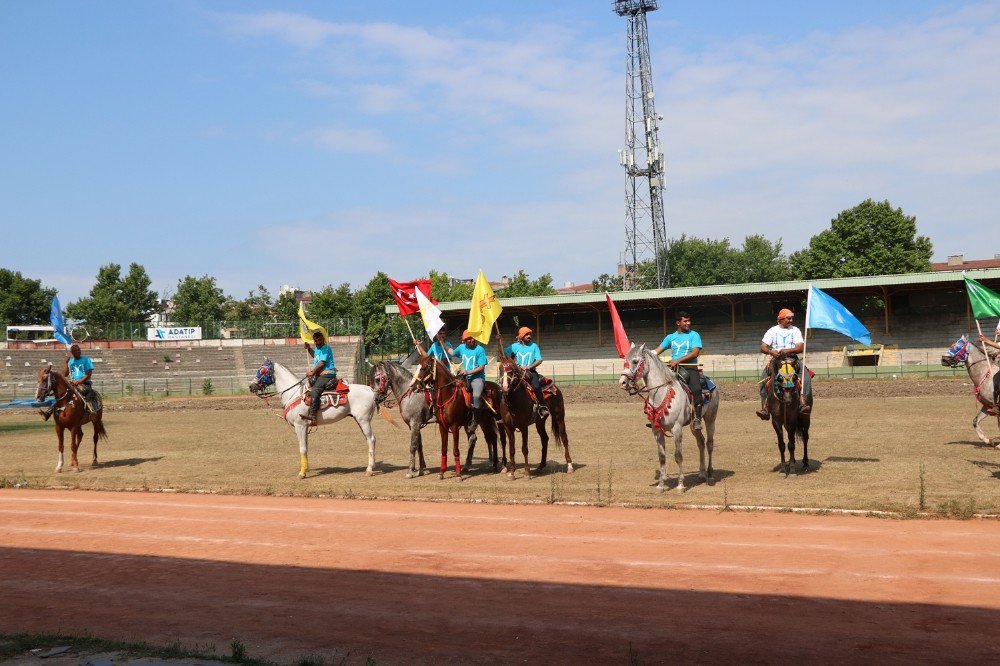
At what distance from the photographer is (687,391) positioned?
48.4ft

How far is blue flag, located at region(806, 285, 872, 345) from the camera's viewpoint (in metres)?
15.8

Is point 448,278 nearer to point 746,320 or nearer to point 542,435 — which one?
point 746,320

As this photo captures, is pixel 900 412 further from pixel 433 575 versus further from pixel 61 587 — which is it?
pixel 61 587

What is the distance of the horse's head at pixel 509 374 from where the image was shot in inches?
621

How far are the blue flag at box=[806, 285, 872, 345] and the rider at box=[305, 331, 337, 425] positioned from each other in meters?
9.50

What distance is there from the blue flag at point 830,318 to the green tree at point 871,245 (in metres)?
69.0

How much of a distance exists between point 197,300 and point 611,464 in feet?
285

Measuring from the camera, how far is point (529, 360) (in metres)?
16.7

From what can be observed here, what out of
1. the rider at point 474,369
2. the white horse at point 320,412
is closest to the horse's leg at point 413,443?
the white horse at point 320,412

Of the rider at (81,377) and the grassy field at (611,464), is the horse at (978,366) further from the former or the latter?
the rider at (81,377)

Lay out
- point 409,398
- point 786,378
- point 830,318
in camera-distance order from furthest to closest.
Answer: point 409,398 → point 830,318 → point 786,378

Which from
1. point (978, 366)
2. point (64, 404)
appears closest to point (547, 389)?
point (978, 366)

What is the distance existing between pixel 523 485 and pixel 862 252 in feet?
253

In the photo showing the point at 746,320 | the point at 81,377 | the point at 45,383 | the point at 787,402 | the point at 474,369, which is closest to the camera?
the point at 787,402
